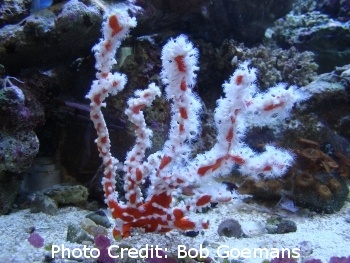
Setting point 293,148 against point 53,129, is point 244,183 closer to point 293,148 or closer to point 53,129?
point 293,148

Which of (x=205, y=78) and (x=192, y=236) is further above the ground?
(x=205, y=78)

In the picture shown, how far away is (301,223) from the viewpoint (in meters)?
3.85

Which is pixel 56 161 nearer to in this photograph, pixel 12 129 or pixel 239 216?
pixel 12 129

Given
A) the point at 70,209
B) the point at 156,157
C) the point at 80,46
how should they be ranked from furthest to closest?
the point at 80,46 < the point at 70,209 < the point at 156,157

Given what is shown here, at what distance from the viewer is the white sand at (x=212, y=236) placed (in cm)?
270

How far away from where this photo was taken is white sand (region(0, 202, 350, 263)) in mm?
2699

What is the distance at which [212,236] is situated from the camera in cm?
331

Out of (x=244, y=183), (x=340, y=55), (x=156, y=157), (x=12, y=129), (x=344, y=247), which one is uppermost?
(x=340, y=55)

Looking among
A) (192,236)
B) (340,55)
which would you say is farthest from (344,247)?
(340,55)

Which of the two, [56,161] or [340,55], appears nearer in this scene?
[56,161]

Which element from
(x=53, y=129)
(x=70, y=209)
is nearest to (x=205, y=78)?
(x=53, y=129)

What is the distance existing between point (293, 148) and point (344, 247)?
5.40ft

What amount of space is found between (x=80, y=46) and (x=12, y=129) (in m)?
1.33

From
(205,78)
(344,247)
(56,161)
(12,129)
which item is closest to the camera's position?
(344,247)
